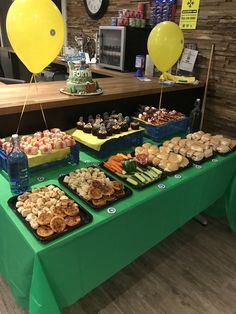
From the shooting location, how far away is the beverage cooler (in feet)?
7.93

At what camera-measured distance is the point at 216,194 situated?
159 cm

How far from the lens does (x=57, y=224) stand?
907 mm

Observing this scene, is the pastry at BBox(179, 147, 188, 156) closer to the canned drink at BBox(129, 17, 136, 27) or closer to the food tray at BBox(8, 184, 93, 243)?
the food tray at BBox(8, 184, 93, 243)

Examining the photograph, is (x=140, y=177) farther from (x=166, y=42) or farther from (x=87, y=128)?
(x=166, y=42)

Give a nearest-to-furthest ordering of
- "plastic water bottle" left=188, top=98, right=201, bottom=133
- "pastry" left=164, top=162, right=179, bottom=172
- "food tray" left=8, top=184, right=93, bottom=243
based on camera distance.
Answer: "food tray" left=8, top=184, right=93, bottom=243
"pastry" left=164, top=162, right=179, bottom=172
"plastic water bottle" left=188, top=98, right=201, bottom=133

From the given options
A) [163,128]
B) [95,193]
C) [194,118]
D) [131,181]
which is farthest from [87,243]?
[194,118]

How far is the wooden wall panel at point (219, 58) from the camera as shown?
205 centimetres

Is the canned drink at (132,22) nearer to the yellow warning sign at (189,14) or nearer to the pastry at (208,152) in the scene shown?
the yellow warning sign at (189,14)

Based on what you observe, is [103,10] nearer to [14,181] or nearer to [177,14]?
[177,14]

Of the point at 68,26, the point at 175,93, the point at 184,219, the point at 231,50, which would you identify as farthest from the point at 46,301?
the point at 68,26

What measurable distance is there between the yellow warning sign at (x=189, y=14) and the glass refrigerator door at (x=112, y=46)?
21.0 inches

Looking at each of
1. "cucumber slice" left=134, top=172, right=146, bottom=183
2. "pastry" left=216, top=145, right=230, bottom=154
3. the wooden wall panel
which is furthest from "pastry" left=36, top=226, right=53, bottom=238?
the wooden wall panel

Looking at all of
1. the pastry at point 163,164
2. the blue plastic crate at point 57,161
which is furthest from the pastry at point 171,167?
the blue plastic crate at point 57,161

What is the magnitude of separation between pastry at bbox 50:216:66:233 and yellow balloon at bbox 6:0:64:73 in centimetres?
72
